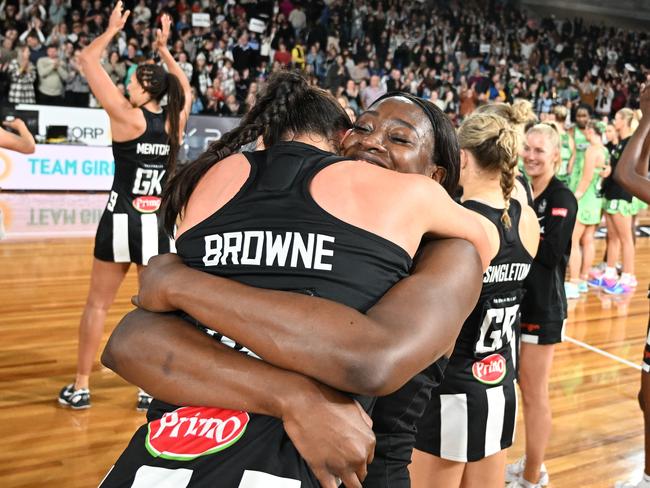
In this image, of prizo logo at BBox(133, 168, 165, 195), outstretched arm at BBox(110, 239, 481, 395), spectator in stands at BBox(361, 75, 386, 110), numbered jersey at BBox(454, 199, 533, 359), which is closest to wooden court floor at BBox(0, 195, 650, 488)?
prizo logo at BBox(133, 168, 165, 195)

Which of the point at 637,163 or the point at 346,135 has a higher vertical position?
the point at 346,135

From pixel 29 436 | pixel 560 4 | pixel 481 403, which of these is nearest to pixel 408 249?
pixel 481 403

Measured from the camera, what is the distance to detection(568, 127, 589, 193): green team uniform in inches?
343

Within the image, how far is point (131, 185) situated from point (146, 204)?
5.4 inches

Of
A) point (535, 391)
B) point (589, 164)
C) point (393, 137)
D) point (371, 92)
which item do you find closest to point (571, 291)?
point (589, 164)

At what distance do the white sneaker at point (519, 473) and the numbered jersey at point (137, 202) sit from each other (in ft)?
→ 7.14

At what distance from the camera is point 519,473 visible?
350 cm

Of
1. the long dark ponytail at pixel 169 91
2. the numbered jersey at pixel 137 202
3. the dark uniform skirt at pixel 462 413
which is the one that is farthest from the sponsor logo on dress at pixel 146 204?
the dark uniform skirt at pixel 462 413

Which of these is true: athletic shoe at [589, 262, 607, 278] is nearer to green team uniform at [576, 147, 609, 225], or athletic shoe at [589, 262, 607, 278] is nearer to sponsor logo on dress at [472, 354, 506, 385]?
green team uniform at [576, 147, 609, 225]

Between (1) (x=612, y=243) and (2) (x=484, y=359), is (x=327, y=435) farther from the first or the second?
(1) (x=612, y=243)

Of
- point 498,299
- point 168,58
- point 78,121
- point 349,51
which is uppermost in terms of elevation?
point 168,58

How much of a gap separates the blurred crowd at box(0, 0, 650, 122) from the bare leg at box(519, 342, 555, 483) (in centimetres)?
665

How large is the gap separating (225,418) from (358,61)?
17090mm

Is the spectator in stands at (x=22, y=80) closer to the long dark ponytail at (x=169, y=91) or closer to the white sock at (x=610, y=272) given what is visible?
the long dark ponytail at (x=169, y=91)
